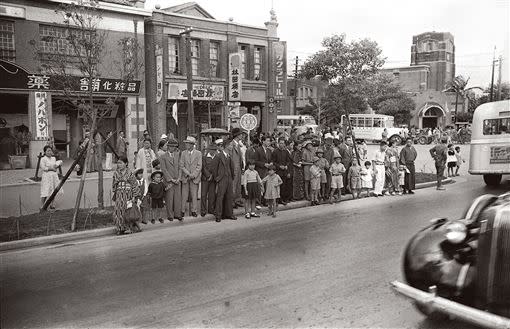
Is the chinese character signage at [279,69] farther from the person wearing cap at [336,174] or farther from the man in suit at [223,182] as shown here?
the man in suit at [223,182]

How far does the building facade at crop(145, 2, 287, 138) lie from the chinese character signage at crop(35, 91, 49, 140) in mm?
5368

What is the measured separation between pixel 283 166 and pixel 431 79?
71.5 m

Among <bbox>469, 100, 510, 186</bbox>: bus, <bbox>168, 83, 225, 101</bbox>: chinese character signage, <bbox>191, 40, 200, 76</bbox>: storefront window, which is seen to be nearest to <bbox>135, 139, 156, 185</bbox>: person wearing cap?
<bbox>469, 100, 510, 186</bbox>: bus

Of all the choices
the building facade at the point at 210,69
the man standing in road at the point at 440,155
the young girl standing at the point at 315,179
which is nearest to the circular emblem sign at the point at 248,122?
the young girl standing at the point at 315,179

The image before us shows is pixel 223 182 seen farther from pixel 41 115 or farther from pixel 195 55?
pixel 195 55

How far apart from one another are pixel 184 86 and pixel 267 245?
1867cm

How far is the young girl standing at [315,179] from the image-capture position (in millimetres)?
12383

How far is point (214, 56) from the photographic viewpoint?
26906mm

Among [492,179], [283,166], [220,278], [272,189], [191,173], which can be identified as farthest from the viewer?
[492,179]

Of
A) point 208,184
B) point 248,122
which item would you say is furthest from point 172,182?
point 248,122

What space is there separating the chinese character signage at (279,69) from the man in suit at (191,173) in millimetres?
19062

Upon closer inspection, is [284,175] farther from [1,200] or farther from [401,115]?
[401,115]

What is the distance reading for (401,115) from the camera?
52.9 metres

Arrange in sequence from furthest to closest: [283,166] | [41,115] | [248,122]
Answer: [41,115] → [248,122] → [283,166]
